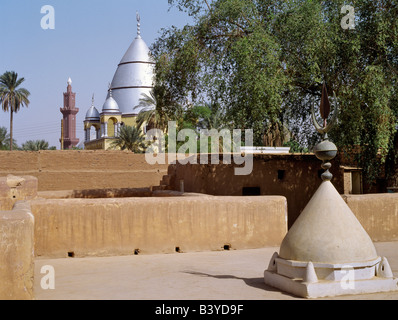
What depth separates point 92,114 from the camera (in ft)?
179

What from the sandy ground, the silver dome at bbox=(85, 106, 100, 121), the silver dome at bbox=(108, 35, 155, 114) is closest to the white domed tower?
the silver dome at bbox=(108, 35, 155, 114)

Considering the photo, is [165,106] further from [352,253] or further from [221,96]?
[352,253]

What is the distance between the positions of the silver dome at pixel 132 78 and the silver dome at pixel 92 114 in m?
2.54

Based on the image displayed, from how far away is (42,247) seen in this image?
8.76 m

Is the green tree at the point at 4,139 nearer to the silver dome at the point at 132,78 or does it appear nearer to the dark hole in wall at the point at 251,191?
the silver dome at the point at 132,78

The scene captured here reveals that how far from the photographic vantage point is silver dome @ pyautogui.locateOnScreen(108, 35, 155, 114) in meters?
53.4

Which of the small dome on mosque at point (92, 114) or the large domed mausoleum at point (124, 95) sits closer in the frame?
the large domed mausoleum at point (124, 95)

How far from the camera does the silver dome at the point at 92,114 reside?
54.2m

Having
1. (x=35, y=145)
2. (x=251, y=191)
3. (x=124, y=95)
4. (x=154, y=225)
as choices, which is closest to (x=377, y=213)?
(x=251, y=191)

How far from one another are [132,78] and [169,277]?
48840mm

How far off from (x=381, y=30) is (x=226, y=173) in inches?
218

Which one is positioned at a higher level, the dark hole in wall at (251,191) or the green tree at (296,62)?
the green tree at (296,62)

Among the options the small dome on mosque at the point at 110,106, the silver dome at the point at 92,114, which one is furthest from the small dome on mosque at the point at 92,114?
the small dome on mosque at the point at 110,106

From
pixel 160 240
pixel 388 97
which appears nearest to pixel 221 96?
pixel 388 97
